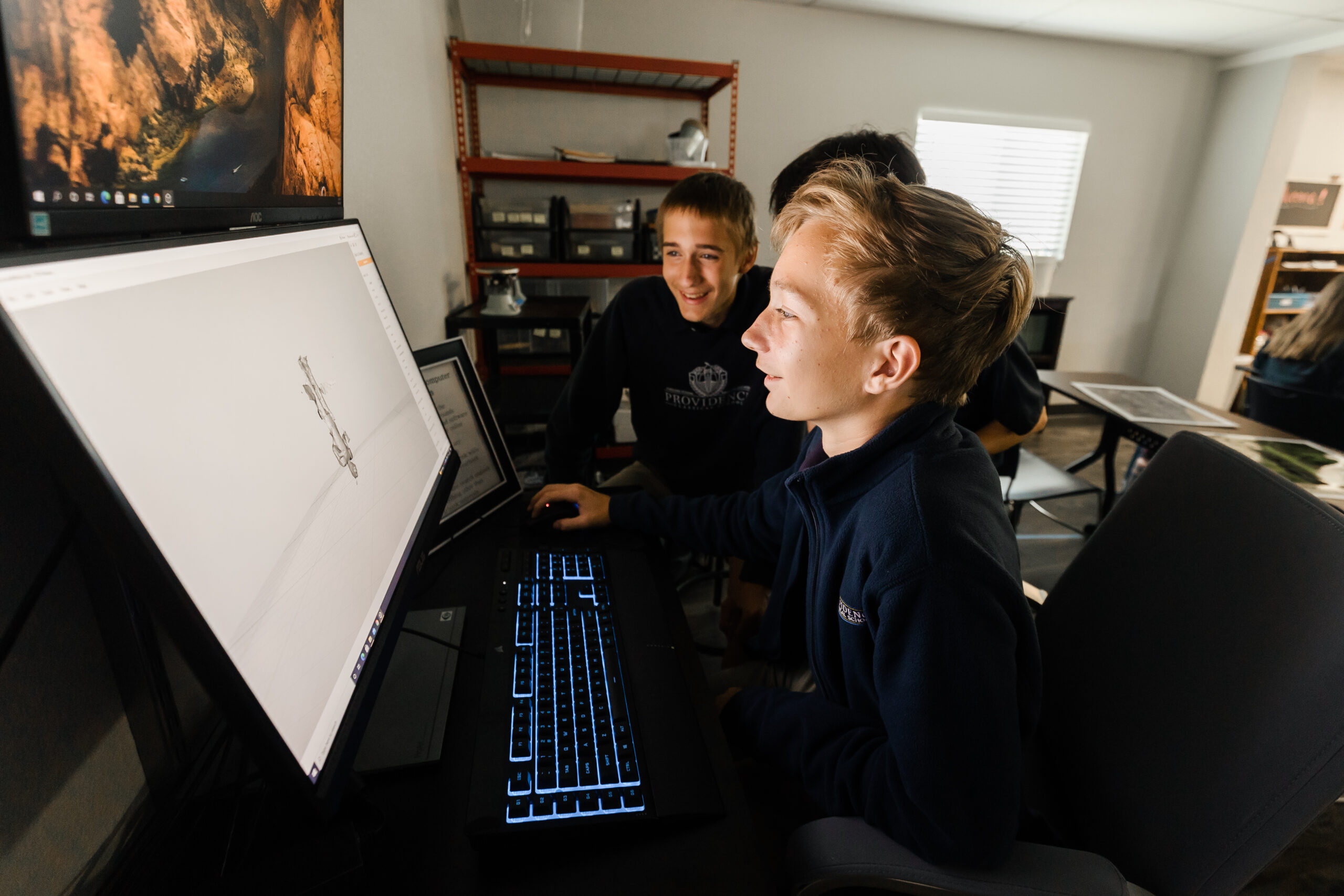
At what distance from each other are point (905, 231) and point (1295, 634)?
540mm

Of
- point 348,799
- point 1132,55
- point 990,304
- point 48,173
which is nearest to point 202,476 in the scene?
point 48,173

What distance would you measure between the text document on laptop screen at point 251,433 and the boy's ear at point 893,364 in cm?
56

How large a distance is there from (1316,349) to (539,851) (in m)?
3.00

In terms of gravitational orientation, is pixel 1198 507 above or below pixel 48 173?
below

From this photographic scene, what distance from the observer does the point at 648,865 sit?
1.58 ft

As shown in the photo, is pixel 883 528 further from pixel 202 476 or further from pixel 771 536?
pixel 202 476

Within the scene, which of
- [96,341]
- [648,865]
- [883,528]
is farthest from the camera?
[883,528]

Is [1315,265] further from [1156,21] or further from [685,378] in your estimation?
[685,378]

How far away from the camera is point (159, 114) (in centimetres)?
46

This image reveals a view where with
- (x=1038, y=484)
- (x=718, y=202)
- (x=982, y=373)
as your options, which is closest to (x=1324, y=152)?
(x=1038, y=484)

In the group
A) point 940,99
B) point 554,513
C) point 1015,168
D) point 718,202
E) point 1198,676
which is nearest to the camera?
point 1198,676

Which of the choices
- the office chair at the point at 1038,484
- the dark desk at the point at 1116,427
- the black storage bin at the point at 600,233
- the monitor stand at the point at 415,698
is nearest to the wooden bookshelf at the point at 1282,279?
the dark desk at the point at 1116,427

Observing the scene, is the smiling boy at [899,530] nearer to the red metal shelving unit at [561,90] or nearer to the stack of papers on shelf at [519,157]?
the red metal shelving unit at [561,90]

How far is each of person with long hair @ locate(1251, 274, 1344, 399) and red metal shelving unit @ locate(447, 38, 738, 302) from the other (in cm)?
220
